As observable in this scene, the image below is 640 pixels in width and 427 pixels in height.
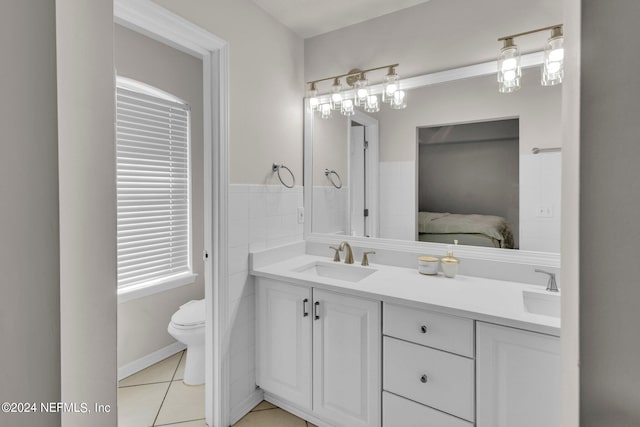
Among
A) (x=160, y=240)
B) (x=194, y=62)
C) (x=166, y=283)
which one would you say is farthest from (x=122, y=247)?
(x=194, y=62)

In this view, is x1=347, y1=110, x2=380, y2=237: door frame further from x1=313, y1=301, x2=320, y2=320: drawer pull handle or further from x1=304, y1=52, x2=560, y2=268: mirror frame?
x1=313, y1=301, x2=320, y2=320: drawer pull handle

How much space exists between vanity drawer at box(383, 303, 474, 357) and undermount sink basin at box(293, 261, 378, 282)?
48cm

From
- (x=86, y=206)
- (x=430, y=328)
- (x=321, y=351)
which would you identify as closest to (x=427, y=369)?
(x=430, y=328)

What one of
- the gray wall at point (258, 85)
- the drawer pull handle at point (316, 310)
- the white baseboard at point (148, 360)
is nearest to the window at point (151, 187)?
the white baseboard at point (148, 360)

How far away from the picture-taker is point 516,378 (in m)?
1.17

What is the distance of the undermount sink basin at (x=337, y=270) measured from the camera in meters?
1.94

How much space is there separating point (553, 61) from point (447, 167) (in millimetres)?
673

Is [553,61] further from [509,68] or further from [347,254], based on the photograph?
[347,254]

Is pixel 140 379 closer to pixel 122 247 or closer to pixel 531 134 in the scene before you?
pixel 122 247

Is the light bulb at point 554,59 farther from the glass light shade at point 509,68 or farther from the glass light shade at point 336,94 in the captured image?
the glass light shade at point 336,94

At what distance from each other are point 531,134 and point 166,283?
2.61 meters

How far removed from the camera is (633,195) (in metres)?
0.26

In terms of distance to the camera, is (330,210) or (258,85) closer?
(258,85)

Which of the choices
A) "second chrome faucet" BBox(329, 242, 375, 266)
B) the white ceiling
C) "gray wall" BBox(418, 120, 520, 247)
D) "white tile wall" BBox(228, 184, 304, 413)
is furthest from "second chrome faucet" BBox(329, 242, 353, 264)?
the white ceiling
